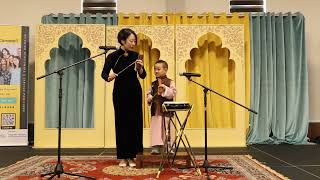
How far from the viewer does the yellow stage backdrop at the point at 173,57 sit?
540 centimetres

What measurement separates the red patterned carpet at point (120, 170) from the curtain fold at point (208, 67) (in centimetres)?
158

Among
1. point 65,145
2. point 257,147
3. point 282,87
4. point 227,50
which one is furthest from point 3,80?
point 282,87

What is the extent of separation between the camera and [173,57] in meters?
5.46

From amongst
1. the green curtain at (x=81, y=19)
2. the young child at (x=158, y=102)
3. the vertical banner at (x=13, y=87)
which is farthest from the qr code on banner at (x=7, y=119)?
the young child at (x=158, y=102)

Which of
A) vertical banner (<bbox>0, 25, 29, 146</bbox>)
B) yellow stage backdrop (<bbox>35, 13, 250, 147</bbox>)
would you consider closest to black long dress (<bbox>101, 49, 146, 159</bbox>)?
yellow stage backdrop (<bbox>35, 13, 250, 147</bbox>)

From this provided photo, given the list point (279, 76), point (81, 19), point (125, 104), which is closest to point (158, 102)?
point (125, 104)

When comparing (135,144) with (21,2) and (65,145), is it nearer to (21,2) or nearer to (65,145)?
(65,145)

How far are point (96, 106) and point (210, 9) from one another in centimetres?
246

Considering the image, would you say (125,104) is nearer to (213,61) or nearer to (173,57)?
(173,57)

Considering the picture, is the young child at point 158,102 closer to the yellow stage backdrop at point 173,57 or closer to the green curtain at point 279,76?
the yellow stage backdrop at point 173,57

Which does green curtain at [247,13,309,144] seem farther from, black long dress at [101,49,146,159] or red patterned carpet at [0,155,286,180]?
black long dress at [101,49,146,159]

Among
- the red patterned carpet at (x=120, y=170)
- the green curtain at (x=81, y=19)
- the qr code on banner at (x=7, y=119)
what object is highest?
the green curtain at (x=81, y=19)

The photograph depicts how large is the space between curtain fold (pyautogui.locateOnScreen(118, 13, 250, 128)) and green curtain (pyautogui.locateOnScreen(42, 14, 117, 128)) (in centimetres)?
62

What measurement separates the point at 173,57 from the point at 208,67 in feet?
1.96
